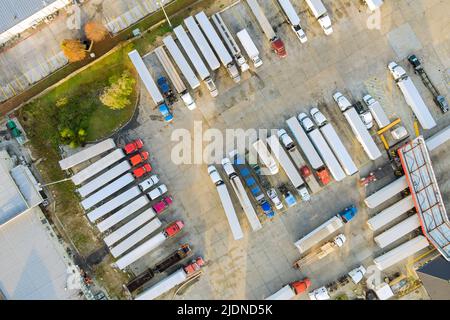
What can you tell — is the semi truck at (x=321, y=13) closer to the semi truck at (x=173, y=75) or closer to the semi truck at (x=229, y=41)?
the semi truck at (x=229, y=41)

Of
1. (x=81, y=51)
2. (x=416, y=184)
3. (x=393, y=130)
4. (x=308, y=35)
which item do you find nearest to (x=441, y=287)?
(x=416, y=184)

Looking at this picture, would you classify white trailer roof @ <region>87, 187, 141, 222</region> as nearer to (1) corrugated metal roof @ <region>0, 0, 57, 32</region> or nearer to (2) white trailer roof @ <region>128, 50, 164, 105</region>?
(2) white trailer roof @ <region>128, 50, 164, 105</region>

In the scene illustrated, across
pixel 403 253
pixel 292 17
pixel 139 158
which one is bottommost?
pixel 403 253

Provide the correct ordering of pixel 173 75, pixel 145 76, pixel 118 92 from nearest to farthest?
pixel 118 92
pixel 145 76
pixel 173 75

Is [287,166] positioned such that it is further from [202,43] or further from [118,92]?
[118,92]

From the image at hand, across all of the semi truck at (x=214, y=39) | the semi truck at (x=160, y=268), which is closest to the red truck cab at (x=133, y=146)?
the semi truck at (x=160, y=268)

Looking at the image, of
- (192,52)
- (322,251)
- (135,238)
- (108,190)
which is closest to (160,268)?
(135,238)
